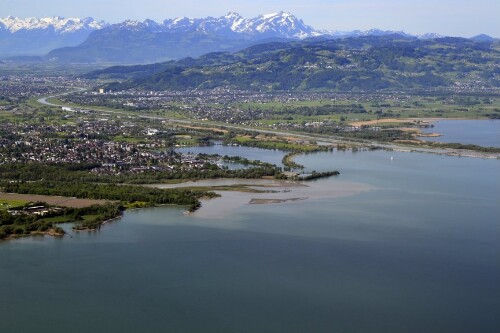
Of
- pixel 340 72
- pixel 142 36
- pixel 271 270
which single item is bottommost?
pixel 271 270

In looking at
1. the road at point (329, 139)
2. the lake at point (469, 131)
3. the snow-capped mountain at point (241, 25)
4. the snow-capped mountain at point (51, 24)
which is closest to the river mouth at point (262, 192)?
the road at point (329, 139)

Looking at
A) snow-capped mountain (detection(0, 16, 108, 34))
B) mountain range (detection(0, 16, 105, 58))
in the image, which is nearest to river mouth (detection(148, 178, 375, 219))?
mountain range (detection(0, 16, 105, 58))

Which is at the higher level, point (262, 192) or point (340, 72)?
point (340, 72)

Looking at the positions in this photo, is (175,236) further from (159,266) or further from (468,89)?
(468,89)

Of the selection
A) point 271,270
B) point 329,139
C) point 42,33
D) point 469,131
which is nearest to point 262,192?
point 271,270

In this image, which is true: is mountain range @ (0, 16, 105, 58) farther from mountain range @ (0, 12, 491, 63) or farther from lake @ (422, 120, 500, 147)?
lake @ (422, 120, 500, 147)

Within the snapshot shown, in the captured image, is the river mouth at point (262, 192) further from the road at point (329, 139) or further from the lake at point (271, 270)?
the road at point (329, 139)

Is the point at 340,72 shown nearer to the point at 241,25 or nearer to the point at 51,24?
the point at 241,25
